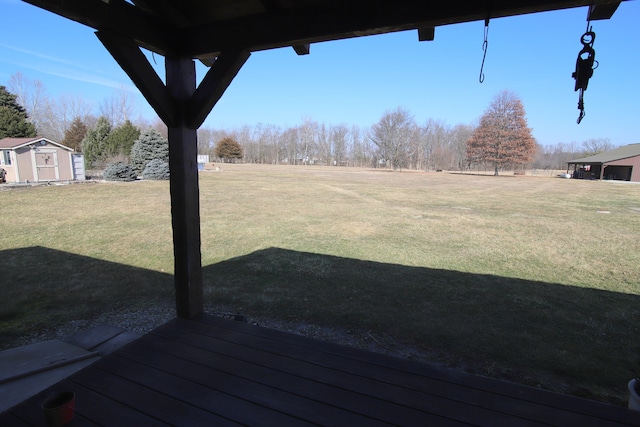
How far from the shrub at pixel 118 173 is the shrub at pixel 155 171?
47.0 inches

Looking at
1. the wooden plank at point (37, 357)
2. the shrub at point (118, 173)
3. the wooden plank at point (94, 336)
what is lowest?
the wooden plank at point (94, 336)

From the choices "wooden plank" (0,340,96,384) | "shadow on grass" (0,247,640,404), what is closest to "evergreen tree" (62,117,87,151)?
"shadow on grass" (0,247,640,404)

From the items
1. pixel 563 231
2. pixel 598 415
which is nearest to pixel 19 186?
pixel 598 415

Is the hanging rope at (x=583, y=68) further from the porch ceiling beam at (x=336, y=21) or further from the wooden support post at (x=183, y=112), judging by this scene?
the wooden support post at (x=183, y=112)

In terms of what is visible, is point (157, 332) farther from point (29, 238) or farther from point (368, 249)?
point (29, 238)

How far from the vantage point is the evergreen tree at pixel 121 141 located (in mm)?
26156

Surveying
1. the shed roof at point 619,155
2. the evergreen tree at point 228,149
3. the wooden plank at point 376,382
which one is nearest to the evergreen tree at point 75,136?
the evergreen tree at point 228,149

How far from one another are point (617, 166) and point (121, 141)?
1964 inches

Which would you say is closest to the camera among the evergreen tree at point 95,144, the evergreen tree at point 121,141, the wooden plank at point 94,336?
the wooden plank at point 94,336

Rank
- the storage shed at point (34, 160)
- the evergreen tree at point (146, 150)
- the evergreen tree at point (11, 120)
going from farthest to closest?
the evergreen tree at point (11, 120) → the evergreen tree at point (146, 150) → the storage shed at point (34, 160)

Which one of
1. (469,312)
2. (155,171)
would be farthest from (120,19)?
(155,171)

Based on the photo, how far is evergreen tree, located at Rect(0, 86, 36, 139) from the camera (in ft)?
76.6

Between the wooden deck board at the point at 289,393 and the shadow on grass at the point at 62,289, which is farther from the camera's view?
the shadow on grass at the point at 62,289

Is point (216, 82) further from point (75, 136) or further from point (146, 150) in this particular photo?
point (75, 136)
